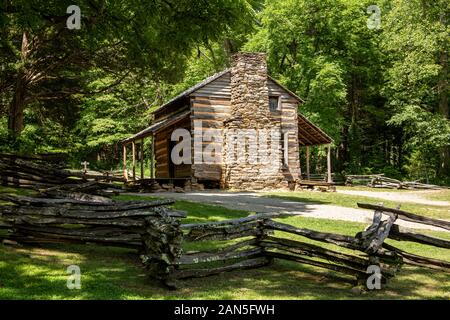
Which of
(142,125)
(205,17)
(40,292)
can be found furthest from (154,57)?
(142,125)

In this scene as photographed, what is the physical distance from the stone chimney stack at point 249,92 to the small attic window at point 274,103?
176cm

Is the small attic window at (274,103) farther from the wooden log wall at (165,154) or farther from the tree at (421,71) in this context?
the tree at (421,71)

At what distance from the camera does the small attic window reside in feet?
91.4

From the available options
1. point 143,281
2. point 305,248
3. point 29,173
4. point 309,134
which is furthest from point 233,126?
point 143,281

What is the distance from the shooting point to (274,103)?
28.0 meters

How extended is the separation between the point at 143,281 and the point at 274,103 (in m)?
22.2

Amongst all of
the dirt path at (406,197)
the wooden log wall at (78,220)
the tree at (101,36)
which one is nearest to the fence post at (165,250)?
the wooden log wall at (78,220)

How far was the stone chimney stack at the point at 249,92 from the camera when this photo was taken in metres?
25.3

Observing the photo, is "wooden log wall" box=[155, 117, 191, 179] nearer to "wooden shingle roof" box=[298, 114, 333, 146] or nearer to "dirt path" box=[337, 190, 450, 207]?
"wooden shingle roof" box=[298, 114, 333, 146]

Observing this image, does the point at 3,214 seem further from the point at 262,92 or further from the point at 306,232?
the point at 262,92

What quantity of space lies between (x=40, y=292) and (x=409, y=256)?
6.41 meters

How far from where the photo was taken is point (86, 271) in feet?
23.8

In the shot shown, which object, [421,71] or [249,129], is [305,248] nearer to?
[249,129]

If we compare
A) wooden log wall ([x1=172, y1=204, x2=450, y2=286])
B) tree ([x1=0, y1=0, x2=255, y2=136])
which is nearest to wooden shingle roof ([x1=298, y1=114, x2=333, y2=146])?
tree ([x1=0, y1=0, x2=255, y2=136])
